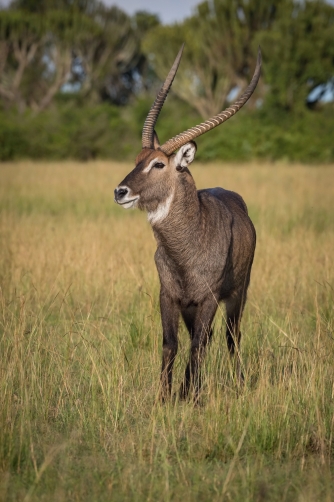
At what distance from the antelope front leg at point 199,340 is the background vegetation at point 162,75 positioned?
22956 millimetres

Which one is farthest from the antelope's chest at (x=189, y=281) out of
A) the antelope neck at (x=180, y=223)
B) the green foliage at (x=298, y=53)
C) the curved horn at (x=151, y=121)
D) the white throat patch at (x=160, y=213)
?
the green foliage at (x=298, y=53)

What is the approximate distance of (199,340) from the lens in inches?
173

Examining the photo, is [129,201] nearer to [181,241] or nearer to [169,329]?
[181,241]

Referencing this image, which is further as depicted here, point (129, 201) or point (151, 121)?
point (151, 121)

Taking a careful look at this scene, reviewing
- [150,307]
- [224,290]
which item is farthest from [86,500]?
[150,307]

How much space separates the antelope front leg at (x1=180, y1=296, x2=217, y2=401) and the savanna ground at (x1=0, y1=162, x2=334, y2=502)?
118mm

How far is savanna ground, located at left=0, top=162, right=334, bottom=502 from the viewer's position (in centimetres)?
318

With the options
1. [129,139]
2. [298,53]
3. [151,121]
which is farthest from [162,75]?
[151,121]

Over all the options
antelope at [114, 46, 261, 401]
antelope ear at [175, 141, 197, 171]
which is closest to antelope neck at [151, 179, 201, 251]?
antelope at [114, 46, 261, 401]

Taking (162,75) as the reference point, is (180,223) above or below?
below

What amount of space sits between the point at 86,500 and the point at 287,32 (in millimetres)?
32821

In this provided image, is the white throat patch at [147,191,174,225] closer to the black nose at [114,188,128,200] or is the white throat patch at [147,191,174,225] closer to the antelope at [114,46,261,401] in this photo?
the antelope at [114,46,261,401]

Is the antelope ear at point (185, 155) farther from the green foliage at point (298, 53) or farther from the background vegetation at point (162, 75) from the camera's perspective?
the green foliage at point (298, 53)

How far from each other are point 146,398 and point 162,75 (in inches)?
1674
